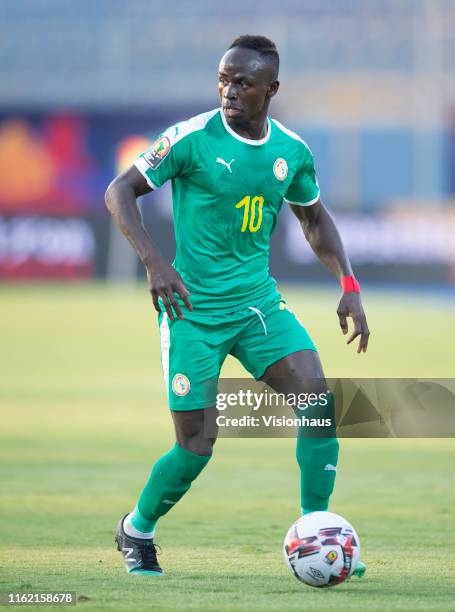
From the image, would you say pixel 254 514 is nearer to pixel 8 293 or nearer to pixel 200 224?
pixel 200 224

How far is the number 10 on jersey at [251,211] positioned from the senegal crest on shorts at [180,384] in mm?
795

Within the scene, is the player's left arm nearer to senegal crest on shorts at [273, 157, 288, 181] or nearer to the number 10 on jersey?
senegal crest on shorts at [273, 157, 288, 181]

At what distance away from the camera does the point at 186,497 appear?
9.34 meters

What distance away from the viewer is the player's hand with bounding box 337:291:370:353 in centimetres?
679

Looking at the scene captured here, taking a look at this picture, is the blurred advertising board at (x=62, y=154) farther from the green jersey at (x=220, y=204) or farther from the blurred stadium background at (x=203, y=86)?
the green jersey at (x=220, y=204)

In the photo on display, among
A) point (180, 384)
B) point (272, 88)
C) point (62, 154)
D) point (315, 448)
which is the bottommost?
point (62, 154)

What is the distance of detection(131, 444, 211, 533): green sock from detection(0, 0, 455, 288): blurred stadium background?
110ft

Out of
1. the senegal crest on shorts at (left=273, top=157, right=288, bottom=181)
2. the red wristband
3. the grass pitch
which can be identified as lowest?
the grass pitch

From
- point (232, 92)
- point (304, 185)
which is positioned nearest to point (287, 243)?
point (304, 185)

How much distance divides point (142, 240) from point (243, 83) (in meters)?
0.92

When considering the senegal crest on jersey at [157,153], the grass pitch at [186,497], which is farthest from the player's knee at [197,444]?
the senegal crest on jersey at [157,153]

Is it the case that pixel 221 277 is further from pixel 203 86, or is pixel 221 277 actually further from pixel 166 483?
pixel 203 86

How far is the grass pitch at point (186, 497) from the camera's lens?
20.0 ft

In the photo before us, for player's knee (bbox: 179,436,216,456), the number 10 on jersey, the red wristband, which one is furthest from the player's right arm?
the red wristband
